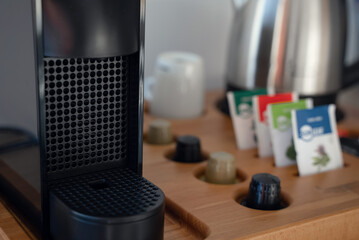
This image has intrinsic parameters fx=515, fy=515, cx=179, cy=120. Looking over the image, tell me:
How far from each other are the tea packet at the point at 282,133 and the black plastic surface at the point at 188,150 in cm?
13

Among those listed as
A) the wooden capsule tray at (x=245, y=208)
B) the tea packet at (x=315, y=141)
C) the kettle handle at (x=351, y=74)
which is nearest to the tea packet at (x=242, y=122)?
the wooden capsule tray at (x=245, y=208)

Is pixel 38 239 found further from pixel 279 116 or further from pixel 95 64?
pixel 279 116

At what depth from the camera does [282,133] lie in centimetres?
87

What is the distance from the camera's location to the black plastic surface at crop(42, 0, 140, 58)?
544 millimetres

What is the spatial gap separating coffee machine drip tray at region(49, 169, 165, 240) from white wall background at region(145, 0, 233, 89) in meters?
0.68

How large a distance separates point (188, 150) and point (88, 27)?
0.37 m

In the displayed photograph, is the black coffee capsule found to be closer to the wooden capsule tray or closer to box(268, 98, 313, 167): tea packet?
the wooden capsule tray

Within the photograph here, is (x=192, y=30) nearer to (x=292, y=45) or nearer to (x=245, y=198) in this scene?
(x=292, y=45)

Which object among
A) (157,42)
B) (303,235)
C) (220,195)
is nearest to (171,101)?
(157,42)

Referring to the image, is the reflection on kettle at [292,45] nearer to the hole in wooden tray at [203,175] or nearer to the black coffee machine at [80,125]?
the hole in wooden tray at [203,175]

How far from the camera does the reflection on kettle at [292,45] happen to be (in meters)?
1.00

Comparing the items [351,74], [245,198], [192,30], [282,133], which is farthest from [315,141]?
[192,30]

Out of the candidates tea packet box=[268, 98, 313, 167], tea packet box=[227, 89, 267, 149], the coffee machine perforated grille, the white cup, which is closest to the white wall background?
the white cup

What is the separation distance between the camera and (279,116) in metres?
0.87
